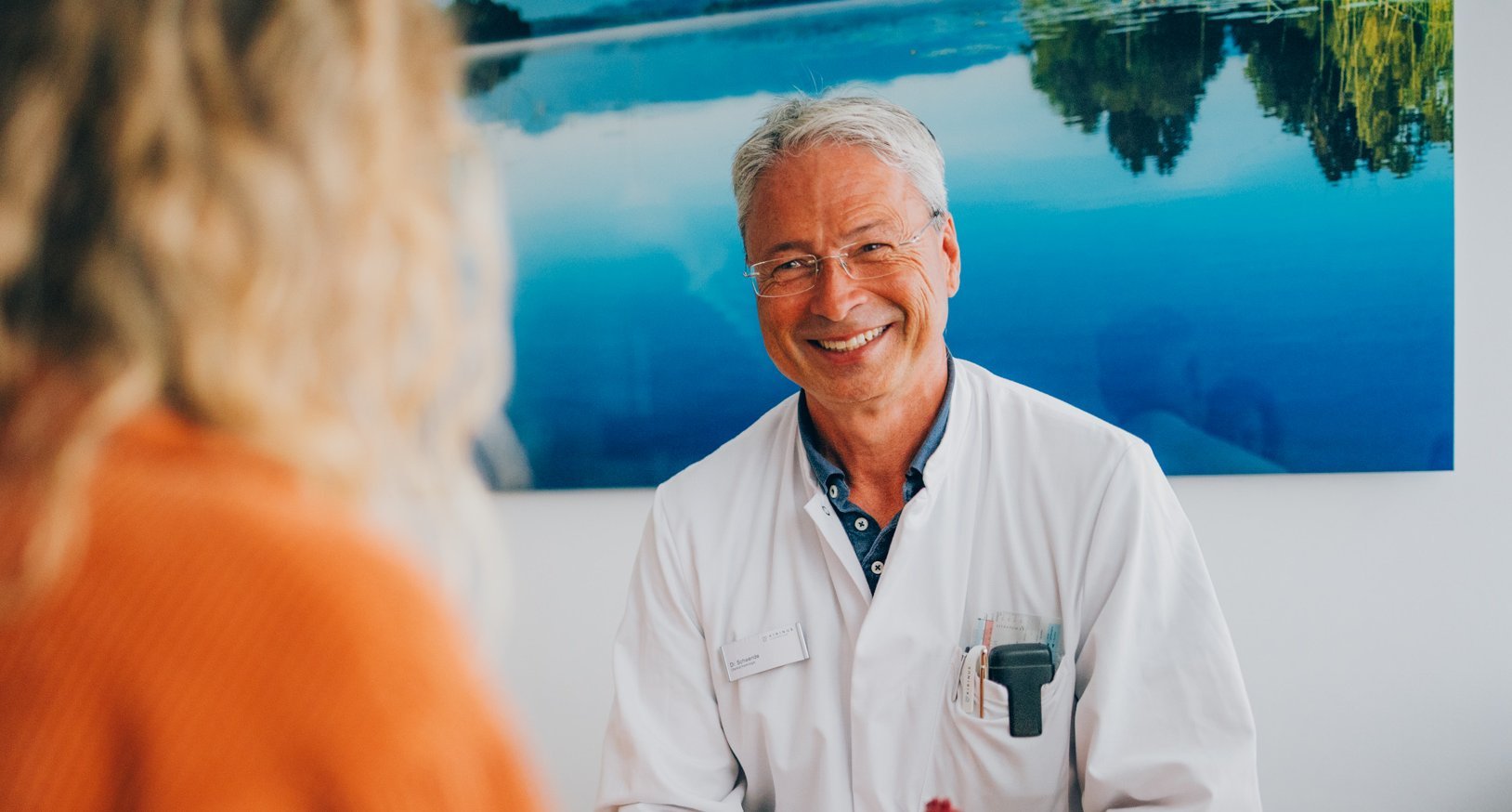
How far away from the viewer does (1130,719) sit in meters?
1.32

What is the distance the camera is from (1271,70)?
81.4 inches

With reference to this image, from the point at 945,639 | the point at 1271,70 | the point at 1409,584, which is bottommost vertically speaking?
the point at 1409,584

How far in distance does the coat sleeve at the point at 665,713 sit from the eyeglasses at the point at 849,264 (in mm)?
429

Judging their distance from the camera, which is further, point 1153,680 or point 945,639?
point 945,639

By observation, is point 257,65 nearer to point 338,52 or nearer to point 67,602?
point 338,52

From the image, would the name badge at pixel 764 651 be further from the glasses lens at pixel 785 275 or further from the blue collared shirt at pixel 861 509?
the glasses lens at pixel 785 275

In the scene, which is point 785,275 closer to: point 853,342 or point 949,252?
point 853,342

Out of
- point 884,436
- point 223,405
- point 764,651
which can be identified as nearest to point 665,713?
point 764,651

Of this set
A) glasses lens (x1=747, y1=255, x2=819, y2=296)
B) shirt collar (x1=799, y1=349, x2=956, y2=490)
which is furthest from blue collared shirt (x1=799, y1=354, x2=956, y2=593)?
glasses lens (x1=747, y1=255, x2=819, y2=296)

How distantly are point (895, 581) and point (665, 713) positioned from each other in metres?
0.39

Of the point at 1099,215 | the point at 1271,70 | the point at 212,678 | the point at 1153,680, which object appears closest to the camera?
the point at 212,678

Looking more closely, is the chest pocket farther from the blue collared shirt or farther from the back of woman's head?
the back of woman's head

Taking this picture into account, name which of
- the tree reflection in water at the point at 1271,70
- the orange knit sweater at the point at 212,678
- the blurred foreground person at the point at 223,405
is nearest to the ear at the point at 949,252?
the tree reflection in water at the point at 1271,70

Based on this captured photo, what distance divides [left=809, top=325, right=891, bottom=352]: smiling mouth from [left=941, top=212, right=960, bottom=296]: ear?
16 centimetres
